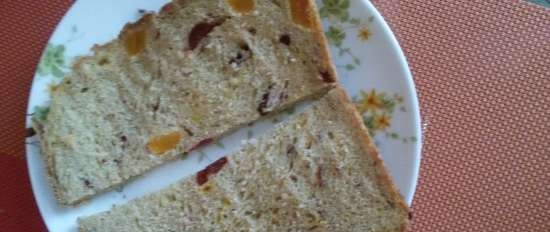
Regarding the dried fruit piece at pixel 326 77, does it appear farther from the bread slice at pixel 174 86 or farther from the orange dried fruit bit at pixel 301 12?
the orange dried fruit bit at pixel 301 12

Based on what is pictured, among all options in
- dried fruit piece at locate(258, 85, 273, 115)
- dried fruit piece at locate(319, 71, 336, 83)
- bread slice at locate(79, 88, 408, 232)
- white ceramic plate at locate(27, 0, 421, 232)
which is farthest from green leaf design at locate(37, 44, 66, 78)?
dried fruit piece at locate(319, 71, 336, 83)

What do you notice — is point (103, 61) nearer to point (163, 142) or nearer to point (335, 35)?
point (163, 142)

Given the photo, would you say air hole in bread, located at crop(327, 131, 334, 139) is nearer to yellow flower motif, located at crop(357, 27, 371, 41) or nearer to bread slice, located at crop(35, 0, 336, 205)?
bread slice, located at crop(35, 0, 336, 205)

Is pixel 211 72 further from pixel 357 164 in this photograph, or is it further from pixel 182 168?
pixel 357 164

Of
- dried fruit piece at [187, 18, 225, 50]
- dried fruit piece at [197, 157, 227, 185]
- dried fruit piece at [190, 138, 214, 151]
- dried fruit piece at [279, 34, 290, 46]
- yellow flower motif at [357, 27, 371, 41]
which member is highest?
dried fruit piece at [187, 18, 225, 50]

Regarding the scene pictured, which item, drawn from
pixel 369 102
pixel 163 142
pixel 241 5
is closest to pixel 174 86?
pixel 163 142

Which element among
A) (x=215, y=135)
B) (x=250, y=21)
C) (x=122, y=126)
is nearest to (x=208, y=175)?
(x=215, y=135)

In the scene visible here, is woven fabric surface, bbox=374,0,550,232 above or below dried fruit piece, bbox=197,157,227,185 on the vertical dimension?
below
